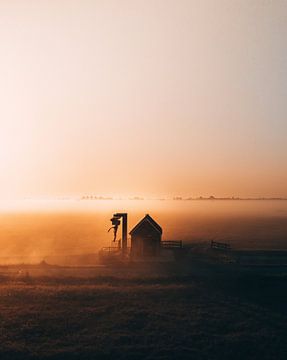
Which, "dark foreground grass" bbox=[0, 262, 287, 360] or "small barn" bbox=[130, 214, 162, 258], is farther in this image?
"small barn" bbox=[130, 214, 162, 258]

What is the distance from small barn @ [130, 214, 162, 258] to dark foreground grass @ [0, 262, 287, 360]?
382 inches

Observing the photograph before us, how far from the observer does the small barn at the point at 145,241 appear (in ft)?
147

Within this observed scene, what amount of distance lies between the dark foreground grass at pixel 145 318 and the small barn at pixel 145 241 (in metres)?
9.70

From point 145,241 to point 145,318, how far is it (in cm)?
1913

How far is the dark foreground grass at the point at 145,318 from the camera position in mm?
21422

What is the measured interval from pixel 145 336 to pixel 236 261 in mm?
21997

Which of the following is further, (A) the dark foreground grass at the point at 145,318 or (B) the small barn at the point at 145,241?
(B) the small barn at the point at 145,241

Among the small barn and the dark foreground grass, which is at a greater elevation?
the small barn

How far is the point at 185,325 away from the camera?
24703 millimetres

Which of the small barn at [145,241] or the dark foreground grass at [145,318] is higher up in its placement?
the small barn at [145,241]

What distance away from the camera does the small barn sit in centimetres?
4475

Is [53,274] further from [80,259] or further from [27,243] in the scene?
[27,243]

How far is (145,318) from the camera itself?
2581 centimetres

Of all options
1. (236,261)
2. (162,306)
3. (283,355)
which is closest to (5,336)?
(162,306)
